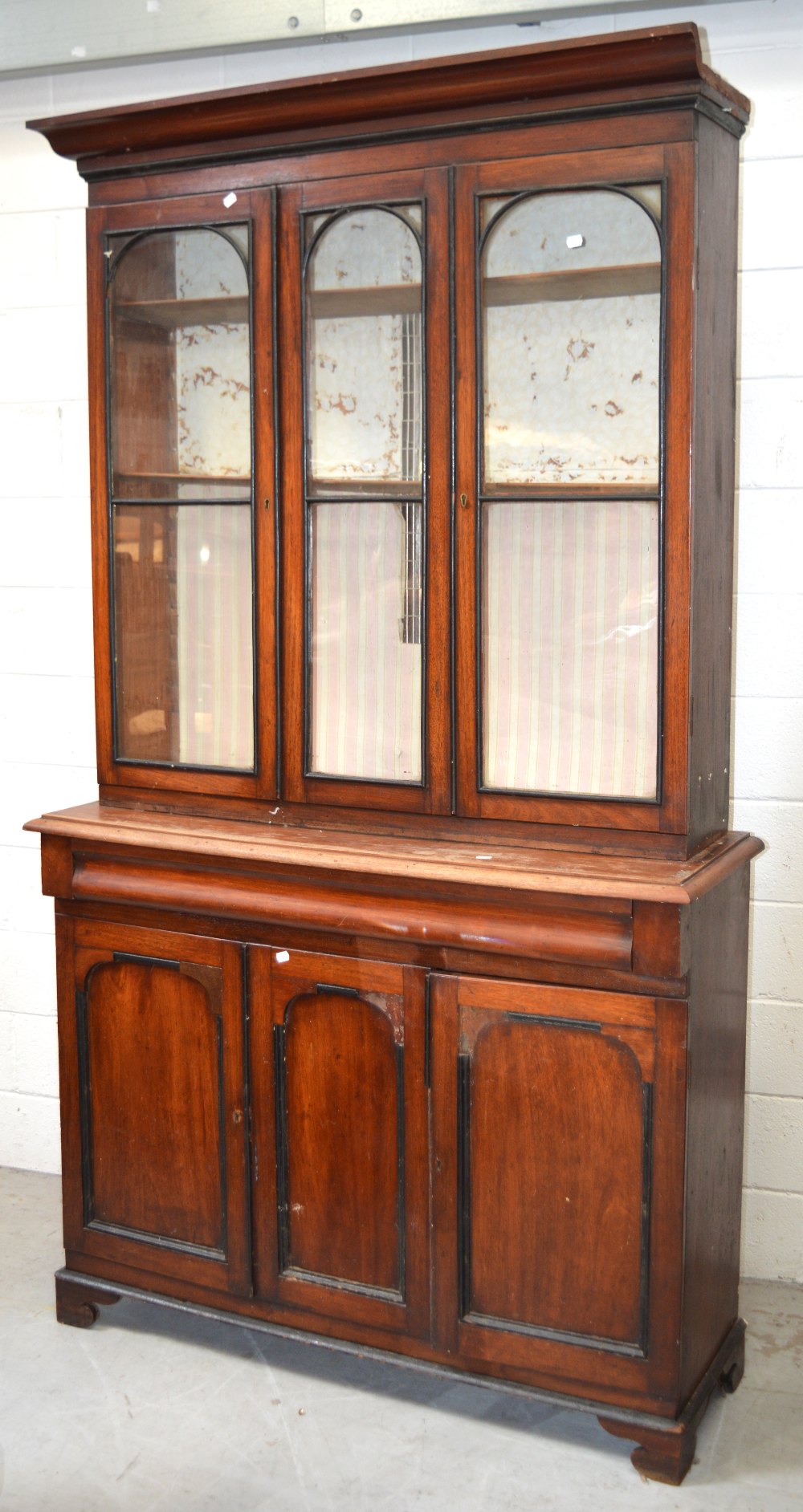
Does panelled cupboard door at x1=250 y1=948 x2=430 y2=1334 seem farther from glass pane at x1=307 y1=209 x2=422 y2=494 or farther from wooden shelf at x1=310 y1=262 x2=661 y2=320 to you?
wooden shelf at x1=310 y1=262 x2=661 y2=320

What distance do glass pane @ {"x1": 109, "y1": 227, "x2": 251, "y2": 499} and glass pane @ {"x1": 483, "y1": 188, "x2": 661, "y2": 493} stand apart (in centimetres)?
51

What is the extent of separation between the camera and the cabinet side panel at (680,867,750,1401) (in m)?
2.36

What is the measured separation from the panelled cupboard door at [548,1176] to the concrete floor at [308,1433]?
0.59 feet

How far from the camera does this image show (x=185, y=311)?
2.72 meters

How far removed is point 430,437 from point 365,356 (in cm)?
22

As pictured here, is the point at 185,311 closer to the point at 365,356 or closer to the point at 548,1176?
the point at 365,356

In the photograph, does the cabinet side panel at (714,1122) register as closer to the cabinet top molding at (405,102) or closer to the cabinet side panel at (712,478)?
the cabinet side panel at (712,478)

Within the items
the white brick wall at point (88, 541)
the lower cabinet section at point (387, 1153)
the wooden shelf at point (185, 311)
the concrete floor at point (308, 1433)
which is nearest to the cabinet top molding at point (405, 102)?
the wooden shelf at point (185, 311)

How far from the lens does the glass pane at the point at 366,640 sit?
8.43ft

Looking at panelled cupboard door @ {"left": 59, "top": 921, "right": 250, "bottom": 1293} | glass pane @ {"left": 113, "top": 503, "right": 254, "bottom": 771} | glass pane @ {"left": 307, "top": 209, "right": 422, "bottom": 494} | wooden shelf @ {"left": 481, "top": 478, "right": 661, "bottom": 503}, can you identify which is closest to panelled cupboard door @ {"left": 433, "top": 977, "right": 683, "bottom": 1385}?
panelled cupboard door @ {"left": 59, "top": 921, "right": 250, "bottom": 1293}

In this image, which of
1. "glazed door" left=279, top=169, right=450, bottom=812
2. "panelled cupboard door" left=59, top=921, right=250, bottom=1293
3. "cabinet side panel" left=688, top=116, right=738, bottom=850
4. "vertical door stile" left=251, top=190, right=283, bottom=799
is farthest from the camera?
"panelled cupboard door" left=59, top=921, right=250, bottom=1293

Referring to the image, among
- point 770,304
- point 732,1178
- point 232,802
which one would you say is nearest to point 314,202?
point 770,304

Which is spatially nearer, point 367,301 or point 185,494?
point 367,301

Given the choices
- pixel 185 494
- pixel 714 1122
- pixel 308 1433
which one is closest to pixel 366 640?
pixel 185 494
